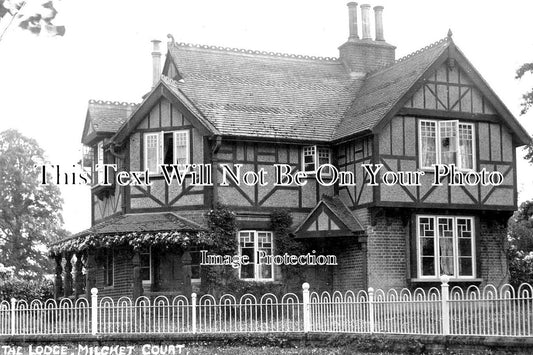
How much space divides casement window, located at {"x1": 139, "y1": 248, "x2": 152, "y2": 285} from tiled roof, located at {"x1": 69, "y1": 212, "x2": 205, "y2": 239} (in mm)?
1225

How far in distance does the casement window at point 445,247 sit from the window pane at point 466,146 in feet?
5.94

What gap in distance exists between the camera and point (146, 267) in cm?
3022

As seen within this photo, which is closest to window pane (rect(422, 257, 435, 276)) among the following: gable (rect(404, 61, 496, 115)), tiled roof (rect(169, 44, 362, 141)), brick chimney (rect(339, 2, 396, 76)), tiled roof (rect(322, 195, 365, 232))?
tiled roof (rect(322, 195, 365, 232))

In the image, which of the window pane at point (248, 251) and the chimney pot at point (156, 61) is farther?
the chimney pot at point (156, 61)

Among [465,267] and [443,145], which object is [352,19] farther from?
[465,267]

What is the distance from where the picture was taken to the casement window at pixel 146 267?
98.4 feet

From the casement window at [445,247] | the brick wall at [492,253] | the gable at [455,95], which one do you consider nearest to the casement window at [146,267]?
the casement window at [445,247]

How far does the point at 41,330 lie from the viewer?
914 inches

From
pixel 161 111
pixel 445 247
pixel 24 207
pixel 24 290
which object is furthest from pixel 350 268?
pixel 24 207

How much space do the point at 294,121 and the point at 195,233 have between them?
596cm

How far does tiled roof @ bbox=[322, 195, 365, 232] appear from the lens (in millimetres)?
28719

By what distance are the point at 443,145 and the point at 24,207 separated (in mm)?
30539

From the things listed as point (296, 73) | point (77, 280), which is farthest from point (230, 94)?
point (77, 280)

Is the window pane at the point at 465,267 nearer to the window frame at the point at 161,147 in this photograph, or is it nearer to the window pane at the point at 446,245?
the window pane at the point at 446,245
